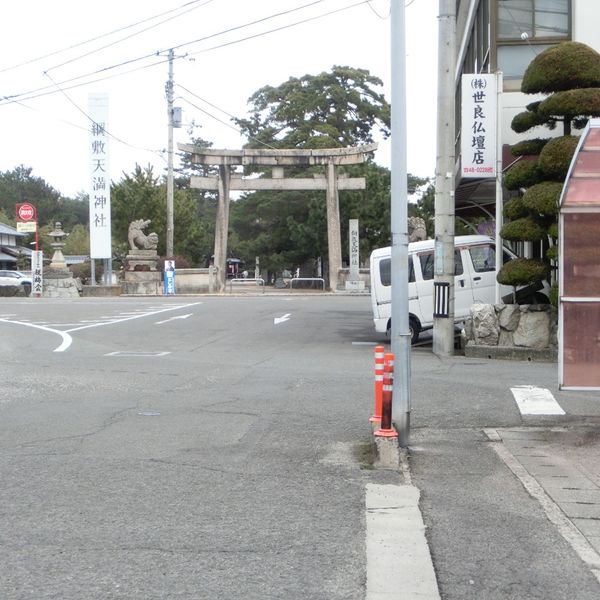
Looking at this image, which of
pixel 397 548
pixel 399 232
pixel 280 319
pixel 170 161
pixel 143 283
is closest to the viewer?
pixel 397 548

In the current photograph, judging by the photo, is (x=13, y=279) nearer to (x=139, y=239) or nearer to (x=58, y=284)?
(x=58, y=284)

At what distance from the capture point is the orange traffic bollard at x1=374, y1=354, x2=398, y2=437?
736 cm

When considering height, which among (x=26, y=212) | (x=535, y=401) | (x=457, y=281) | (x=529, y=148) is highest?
(x=26, y=212)

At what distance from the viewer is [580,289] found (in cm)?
826

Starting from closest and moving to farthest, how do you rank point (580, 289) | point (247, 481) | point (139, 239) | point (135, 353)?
1. point (247, 481)
2. point (580, 289)
3. point (135, 353)
4. point (139, 239)

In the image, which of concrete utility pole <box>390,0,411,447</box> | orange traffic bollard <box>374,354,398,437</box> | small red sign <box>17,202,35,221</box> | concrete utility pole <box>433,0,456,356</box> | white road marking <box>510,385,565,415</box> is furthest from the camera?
small red sign <box>17,202,35,221</box>

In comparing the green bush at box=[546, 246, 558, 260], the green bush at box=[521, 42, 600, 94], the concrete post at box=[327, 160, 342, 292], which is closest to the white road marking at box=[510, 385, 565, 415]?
the green bush at box=[546, 246, 558, 260]

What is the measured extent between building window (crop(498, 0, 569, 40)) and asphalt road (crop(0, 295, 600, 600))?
801 cm

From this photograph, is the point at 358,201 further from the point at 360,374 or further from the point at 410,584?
the point at 410,584

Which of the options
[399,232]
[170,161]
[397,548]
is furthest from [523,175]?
[170,161]

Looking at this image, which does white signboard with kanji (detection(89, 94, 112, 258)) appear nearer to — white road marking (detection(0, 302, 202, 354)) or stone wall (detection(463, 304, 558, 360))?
white road marking (detection(0, 302, 202, 354))

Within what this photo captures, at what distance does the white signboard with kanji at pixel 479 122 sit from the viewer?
16.0 meters

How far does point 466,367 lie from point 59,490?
915cm

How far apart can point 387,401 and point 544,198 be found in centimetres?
793
